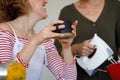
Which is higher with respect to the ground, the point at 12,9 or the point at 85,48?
A: the point at 12,9

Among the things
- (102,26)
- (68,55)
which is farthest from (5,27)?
(102,26)

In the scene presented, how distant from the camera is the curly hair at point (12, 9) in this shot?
1.05 m

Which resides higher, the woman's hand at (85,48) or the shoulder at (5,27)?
→ the shoulder at (5,27)

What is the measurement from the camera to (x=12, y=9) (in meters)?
1.08

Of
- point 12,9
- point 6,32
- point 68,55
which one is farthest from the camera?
point 68,55

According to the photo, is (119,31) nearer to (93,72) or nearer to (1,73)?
(93,72)

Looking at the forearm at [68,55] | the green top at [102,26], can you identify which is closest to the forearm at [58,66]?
the forearm at [68,55]

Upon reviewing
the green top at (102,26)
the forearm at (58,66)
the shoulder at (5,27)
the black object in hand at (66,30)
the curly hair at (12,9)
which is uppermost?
the curly hair at (12,9)

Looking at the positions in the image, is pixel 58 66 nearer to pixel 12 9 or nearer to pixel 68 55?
pixel 68 55

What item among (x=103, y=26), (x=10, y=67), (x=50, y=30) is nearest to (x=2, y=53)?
(x=50, y=30)

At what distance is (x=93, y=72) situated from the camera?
4.00 feet

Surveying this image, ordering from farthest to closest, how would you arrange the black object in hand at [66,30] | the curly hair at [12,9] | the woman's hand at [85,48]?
the woman's hand at [85,48] → the curly hair at [12,9] → the black object in hand at [66,30]

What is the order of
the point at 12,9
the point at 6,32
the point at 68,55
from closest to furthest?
the point at 6,32, the point at 12,9, the point at 68,55

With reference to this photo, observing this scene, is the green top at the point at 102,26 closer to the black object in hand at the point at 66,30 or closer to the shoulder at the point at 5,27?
the black object in hand at the point at 66,30
